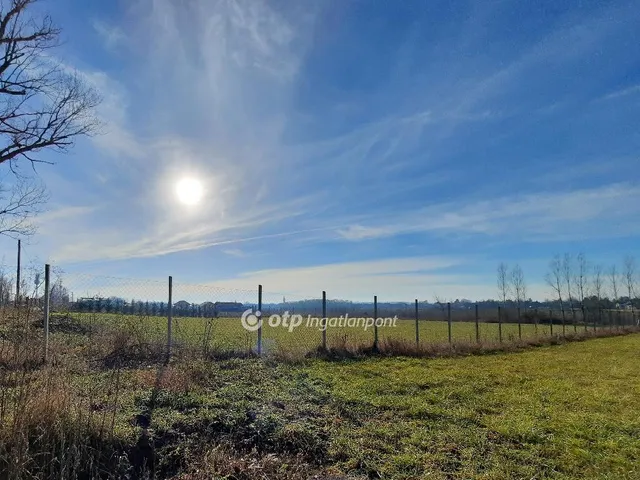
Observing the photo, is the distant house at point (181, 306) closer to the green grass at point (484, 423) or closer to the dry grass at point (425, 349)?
the dry grass at point (425, 349)

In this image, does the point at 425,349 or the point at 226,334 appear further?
the point at 425,349

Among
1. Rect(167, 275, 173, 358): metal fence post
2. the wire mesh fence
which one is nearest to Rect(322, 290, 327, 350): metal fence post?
the wire mesh fence

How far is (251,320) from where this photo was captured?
33.7 feet

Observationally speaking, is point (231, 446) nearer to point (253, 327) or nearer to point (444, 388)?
point (444, 388)

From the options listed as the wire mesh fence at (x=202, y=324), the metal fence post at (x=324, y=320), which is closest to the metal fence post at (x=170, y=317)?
the wire mesh fence at (x=202, y=324)

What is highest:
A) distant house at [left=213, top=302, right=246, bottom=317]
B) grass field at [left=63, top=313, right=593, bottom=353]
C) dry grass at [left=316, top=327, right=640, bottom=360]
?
distant house at [left=213, top=302, right=246, bottom=317]

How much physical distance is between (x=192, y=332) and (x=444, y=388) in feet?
17.7

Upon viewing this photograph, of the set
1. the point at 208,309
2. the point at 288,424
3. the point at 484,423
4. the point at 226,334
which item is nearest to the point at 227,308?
the point at 208,309

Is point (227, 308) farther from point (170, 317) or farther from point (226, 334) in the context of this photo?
point (170, 317)

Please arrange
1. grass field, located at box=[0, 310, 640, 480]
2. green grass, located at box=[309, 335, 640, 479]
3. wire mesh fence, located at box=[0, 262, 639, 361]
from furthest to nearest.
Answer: wire mesh fence, located at box=[0, 262, 639, 361], green grass, located at box=[309, 335, 640, 479], grass field, located at box=[0, 310, 640, 480]

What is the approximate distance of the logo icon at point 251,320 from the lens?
9628mm

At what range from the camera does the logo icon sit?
9.63 meters

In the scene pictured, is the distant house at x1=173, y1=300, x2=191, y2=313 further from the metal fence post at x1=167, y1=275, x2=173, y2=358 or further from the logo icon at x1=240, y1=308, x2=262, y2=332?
the logo icon at x1=240, y1=308, x2=262, y2=332

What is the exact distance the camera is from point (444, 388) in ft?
22.9
